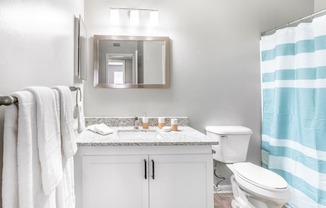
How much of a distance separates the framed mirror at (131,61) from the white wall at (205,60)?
7cm

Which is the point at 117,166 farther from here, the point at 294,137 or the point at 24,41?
the point at 294,137

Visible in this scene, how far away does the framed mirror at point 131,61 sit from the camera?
7.79 ft

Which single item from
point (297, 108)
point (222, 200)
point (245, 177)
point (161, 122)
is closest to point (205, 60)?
point (161, 122)

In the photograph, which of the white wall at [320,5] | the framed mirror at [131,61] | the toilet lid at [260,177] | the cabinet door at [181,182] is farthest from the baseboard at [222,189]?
the white wall at [320,5]

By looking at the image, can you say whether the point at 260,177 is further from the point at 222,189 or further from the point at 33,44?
the point at 33,44

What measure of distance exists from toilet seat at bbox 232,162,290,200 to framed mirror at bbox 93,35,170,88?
1118mm

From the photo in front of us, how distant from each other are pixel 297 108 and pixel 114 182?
168 cm

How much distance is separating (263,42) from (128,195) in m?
2.05

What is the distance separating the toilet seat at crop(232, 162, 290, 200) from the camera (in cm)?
164

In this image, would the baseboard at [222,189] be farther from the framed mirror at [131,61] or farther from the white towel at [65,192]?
the white towel at [65,192]

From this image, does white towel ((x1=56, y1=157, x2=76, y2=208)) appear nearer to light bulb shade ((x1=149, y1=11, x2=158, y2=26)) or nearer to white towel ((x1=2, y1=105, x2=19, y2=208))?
white towel ((x1=2, y1=105, x2=19, y2=208))

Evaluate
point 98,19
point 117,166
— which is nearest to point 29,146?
point 117,166

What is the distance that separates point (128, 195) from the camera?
169cm

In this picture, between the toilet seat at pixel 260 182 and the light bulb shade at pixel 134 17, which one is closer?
the toilet seat at pixel 260 182
